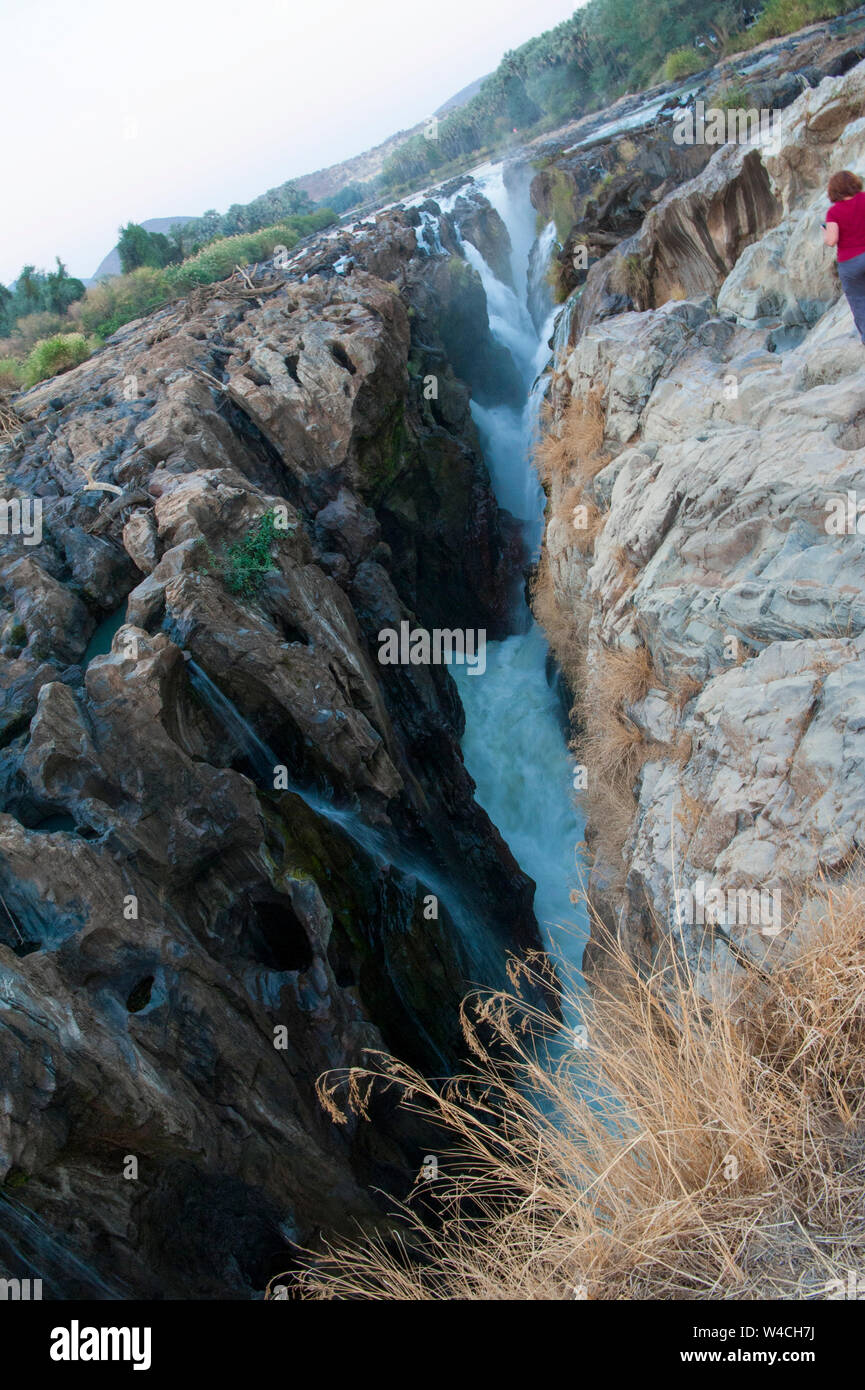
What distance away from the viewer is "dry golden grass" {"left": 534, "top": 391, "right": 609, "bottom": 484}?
11.1m

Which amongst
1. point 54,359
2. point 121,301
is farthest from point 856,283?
point 121,301

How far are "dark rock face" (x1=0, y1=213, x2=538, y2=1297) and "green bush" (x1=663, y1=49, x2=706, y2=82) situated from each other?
29131 millimetres

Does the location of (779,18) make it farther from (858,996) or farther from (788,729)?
(858,996)

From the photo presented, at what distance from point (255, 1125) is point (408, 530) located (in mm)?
11590

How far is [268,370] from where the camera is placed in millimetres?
12672

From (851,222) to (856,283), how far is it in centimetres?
47

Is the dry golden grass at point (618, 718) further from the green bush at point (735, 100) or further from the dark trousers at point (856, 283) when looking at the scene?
the green bush at point (735, 100)

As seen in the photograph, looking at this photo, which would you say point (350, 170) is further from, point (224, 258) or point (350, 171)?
point (224, 258)

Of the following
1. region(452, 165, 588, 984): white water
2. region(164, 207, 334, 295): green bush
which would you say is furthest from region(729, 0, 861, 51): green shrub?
region(164, 207, 334, 295): green bush

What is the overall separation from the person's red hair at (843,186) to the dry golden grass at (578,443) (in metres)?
5.54

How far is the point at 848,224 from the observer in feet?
17.3

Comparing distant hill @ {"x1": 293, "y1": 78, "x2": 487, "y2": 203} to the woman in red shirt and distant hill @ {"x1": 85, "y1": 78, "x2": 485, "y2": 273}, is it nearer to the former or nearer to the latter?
distant hill @ {"x1": 85, "y1": 78, "x2": 485, "y2": 273}

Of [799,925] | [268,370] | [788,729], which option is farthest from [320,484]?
[799,925]

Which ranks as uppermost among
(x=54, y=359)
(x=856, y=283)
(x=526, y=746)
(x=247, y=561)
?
(x=54, y=359)
